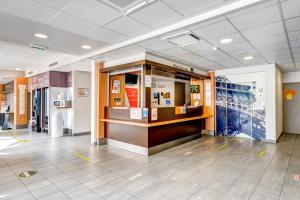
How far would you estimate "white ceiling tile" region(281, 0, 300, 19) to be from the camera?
242cm

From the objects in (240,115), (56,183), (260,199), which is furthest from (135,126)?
(240,115)

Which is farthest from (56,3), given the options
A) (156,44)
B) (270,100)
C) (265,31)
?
(270,100)

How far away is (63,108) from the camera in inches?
315

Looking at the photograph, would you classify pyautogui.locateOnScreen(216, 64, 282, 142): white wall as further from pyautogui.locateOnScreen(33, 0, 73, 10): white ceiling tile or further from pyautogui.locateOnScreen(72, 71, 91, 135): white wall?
pyautogui.locateOnScreen(72, 71, 91, 135): white wall

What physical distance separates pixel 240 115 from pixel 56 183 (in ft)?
21.9

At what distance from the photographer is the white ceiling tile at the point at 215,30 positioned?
3.16 m

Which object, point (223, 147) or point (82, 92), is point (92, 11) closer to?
point (223, 147)

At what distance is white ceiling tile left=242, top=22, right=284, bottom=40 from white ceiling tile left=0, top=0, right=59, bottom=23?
11.7 feet

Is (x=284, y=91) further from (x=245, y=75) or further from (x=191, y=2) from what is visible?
(x=191, y=2)

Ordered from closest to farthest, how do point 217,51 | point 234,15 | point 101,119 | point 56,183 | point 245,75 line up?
point 234,15 → point 56,183 → point 217,51 → point 101,119 → point 245,75

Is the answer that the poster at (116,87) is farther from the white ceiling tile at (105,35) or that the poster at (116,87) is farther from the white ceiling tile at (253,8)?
the white ceiling tile at (253,8)

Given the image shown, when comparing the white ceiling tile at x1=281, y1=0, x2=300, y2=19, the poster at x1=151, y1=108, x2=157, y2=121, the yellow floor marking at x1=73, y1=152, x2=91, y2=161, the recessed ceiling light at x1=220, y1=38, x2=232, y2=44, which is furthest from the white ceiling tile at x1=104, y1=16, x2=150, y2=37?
the yellow floor marking at x1=73, y1=152, x2=91, y2=161

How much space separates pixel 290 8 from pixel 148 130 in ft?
12.1

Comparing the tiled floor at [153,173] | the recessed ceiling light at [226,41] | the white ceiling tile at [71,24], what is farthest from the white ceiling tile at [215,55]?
the white ceiling tile at [71,24]
